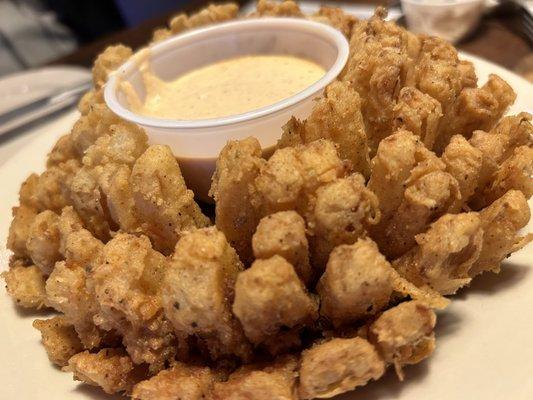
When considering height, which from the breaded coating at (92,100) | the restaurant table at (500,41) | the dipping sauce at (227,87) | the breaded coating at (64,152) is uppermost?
the breaded coating at (92,100)

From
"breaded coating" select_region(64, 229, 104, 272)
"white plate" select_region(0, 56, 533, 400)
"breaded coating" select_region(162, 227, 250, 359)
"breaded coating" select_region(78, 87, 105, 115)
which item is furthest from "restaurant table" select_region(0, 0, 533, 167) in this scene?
"breaded coating" select_region(162, 227, 250, 359)

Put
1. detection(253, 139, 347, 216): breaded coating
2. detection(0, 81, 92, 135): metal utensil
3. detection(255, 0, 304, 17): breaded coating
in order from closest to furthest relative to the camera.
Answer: detection(253, 139, 347, 216): breaded coating < detection(255, 0, 304, 17): breaded coating < detection(0, 81, 92, 135): metal utensil

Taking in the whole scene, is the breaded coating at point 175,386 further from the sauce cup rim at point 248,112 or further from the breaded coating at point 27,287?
the sauce cup rim at point 248,112

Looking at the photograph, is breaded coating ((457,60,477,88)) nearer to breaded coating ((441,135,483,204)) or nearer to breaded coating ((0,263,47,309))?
breaded coating ((441,135,483,204))

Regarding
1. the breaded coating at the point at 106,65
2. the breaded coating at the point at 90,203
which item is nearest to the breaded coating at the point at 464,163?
the breaded coating at the point at 90,203

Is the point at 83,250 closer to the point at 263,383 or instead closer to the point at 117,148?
the point at 117,148

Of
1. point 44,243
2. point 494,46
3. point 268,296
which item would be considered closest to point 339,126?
point 268,296
